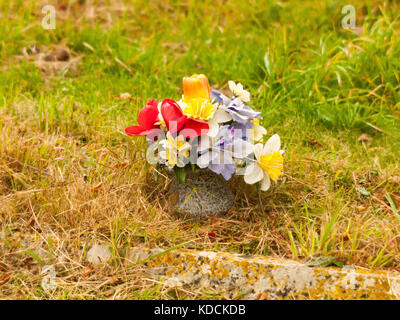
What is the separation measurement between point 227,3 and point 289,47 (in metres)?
0.91

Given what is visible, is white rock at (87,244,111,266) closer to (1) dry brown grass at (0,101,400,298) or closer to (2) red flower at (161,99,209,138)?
(1) dry brown grass at (0,101,400,298)

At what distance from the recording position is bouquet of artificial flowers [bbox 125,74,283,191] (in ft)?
7.11

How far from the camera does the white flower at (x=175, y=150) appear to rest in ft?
7.04

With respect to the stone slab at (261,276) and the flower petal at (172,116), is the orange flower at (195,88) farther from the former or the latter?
the stone slab at (261,276)

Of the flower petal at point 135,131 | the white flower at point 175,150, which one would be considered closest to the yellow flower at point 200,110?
the white flower at point 175,150

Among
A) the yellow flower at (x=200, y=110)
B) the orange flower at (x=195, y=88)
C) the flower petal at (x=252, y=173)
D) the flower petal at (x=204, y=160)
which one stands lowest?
the flower petal at (x=252, y=173)

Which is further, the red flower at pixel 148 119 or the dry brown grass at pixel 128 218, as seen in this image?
the red flower at pixel 148 119

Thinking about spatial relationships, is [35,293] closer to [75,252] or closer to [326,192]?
[75,252]

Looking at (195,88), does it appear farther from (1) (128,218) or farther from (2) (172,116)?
(1) (128,218)

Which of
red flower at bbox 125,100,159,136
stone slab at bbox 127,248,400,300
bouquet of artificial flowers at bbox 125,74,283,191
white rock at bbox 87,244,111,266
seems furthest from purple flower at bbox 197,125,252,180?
white rock at bbox 87,244,111,266

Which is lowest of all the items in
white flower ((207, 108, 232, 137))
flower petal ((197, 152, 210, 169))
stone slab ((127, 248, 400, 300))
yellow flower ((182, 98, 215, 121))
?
stone slab ((127, 248, 400, 300))

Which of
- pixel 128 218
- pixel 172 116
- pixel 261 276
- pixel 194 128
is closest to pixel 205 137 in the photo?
pixel 194 128

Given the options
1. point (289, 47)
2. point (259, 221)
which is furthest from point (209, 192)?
point (289, 47)

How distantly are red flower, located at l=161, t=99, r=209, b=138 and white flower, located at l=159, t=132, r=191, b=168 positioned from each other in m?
0.03
